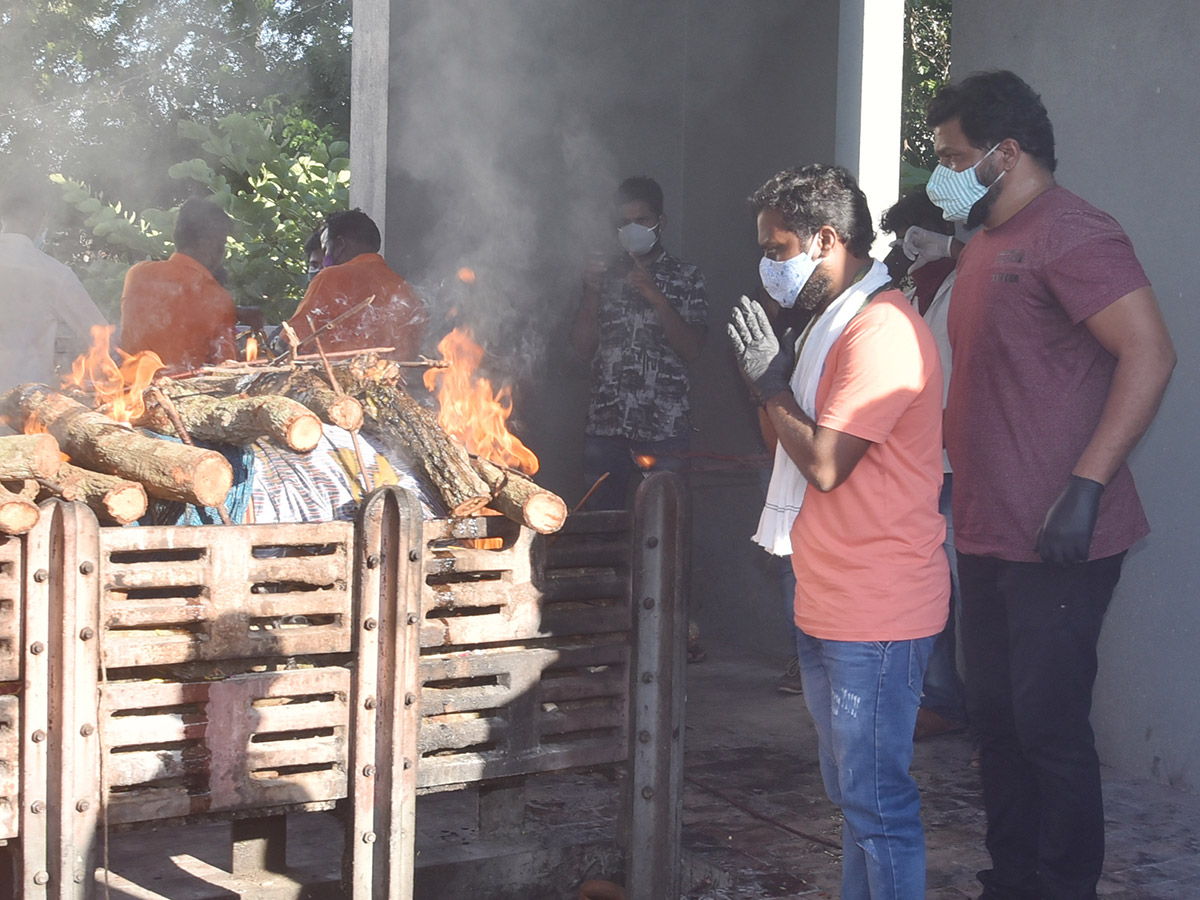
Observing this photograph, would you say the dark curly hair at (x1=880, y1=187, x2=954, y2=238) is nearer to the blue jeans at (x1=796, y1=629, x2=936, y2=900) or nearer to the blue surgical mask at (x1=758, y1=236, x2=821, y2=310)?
the blue surgical mask at (x1=758, y1=236, x2=821, y2=310)

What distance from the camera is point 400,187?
6.37 m

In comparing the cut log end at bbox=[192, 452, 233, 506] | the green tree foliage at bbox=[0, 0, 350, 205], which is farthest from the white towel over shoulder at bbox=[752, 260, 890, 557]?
the green tree foliage at bbox=[0, 0, 350, 205]

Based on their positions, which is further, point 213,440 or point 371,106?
point 371,106

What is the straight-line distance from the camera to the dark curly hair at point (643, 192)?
609 centimetres

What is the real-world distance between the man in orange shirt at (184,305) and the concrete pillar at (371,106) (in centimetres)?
79

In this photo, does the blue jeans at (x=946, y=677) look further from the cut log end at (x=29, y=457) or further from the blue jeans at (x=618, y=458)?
the cut log end at (x=29, y=457)

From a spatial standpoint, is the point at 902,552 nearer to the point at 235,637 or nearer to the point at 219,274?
the point at 235,637

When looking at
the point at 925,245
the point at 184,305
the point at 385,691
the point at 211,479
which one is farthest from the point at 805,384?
the point at 184,305

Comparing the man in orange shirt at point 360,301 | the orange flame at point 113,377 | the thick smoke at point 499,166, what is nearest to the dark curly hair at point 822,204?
the orange flame at point 113,377

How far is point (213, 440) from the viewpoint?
3.96 m

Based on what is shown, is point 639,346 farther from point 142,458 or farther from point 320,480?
point 142,458

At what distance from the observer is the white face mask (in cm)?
609

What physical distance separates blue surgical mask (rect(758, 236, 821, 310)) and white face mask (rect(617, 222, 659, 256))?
3116 mm

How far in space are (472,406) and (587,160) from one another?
1.96 m
